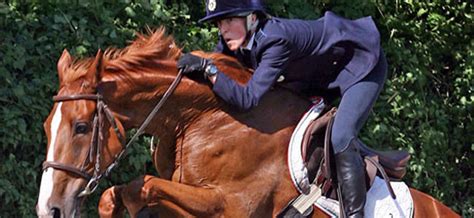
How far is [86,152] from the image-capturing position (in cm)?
502

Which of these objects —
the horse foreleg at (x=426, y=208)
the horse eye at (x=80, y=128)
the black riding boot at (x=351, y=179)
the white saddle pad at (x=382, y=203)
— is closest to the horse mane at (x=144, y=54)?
the horse eye at (x=80, y=128)

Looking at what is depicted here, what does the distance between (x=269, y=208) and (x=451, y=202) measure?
13.0 feet

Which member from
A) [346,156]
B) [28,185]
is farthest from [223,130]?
[28,185]

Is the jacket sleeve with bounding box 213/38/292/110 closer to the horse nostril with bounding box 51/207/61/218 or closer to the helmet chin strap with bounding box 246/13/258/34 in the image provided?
the helmet chin strap with bounding box 246/13/258/34

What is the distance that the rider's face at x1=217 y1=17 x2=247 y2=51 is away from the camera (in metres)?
5.38

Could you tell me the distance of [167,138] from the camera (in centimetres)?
543

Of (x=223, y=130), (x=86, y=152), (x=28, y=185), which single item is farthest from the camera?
(x=28, y=185)

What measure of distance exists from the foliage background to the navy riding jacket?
1.65 m

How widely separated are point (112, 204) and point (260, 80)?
0.95 metres

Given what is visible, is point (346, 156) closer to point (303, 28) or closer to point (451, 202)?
point (303, 28)

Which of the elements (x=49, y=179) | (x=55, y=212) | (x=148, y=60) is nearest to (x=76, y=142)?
(x=49, y=179)

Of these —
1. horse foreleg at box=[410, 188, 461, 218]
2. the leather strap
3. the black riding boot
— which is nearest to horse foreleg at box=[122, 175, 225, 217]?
the leather strap

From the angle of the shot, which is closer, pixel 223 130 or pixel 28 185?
pixel 223 130

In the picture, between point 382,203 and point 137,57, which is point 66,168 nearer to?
point 137,57
